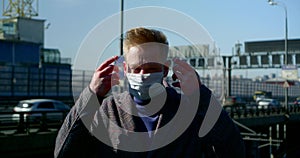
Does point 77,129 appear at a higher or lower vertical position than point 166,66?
lower

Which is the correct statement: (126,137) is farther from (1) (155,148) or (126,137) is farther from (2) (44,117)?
(2) (44,117)

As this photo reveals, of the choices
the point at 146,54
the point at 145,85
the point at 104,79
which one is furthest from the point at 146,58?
the point at 104,79

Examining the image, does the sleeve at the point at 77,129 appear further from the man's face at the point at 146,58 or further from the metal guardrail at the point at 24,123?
the metal guardrail at the point at 24,123

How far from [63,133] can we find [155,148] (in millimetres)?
465

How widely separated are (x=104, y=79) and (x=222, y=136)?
0.63m

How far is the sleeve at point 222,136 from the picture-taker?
2.37 m

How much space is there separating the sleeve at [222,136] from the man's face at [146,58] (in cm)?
26

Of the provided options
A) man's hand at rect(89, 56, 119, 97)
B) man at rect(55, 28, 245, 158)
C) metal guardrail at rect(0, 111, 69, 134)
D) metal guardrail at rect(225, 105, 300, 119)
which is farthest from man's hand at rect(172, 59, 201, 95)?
metal guardrail at rect(225, 105, 300, 119)

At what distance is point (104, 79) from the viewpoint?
2.35m

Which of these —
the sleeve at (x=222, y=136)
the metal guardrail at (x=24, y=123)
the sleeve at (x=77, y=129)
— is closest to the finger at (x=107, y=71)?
the sleeve at (x=77, y=129)

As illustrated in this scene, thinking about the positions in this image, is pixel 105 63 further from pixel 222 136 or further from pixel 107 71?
pixel 222 136

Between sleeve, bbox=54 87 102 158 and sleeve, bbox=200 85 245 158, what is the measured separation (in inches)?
20.6

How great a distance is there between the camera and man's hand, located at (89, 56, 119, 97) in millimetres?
2352

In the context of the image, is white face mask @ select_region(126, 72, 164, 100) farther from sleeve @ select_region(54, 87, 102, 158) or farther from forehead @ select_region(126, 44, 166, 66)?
sleeve @ select_region(54, 87, 102, 158)
